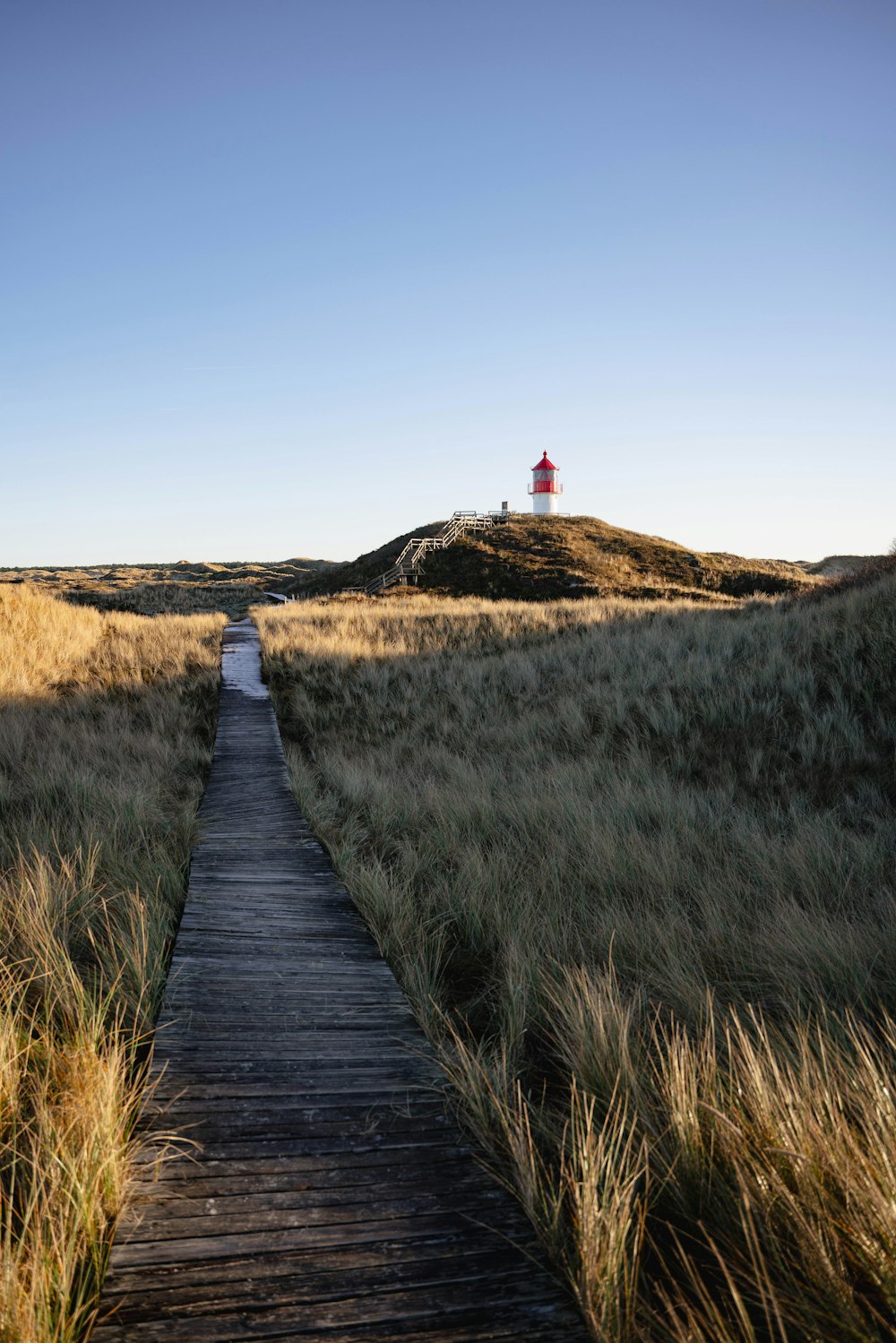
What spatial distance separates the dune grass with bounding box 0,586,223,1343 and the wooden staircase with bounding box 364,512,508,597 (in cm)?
2743

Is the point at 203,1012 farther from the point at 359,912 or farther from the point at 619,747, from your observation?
the point at 619,747

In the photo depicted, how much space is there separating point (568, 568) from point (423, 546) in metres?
9.89

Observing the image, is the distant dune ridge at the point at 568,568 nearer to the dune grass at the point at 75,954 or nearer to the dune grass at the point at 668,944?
the dune grass at the point at 668,944

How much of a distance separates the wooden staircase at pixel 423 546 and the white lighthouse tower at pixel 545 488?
7.14 metres

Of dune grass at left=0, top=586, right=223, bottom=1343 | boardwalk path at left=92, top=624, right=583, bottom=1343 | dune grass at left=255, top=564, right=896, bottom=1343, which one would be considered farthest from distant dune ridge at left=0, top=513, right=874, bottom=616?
boardwalk path at left=92, top=624, right=583, bottom=1343

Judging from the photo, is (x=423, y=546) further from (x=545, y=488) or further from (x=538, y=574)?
(x=545, y=488)

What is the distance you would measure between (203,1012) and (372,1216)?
1403 millimetres

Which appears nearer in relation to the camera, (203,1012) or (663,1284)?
(663,1284)

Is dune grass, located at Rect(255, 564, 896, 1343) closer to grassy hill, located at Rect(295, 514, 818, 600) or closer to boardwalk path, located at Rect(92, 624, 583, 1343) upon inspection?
boardwalk path, located at Rect(92, 624, 583, 1343)

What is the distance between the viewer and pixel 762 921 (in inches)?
148

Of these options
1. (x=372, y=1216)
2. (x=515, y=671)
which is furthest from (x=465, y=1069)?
(x=515, y=671)

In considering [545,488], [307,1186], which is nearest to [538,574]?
[545,488]

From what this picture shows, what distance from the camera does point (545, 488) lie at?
62719 millimetres

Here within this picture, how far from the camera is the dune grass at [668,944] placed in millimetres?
1683
